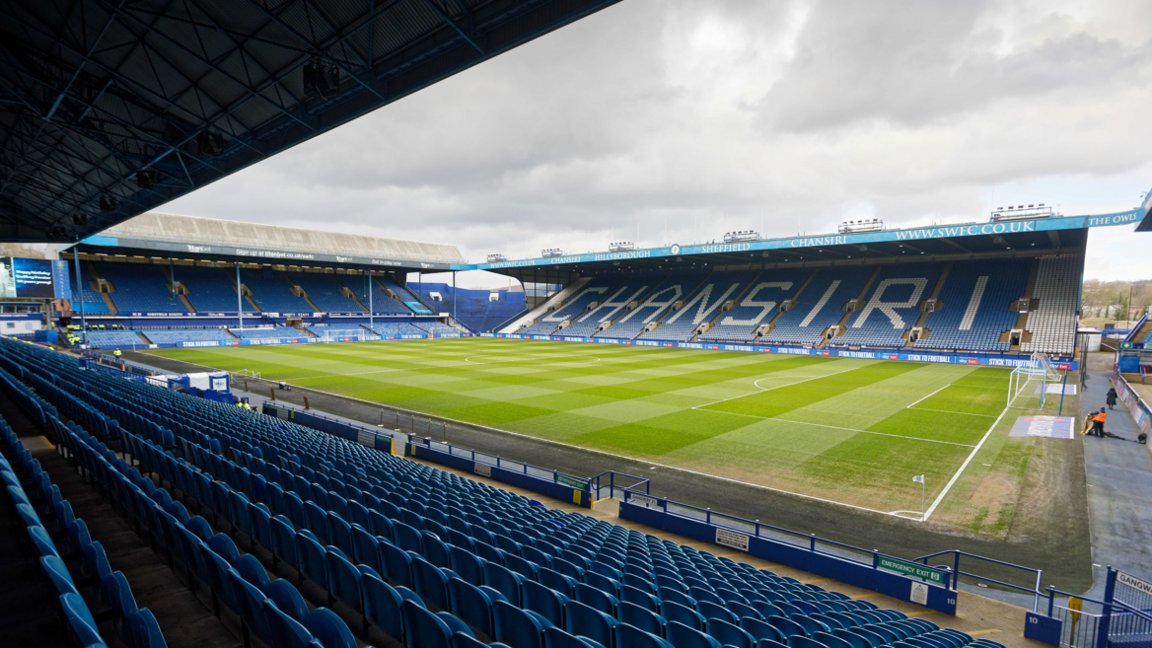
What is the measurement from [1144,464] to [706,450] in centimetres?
1271

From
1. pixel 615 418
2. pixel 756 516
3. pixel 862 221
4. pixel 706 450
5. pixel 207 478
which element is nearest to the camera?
pixel 207 478

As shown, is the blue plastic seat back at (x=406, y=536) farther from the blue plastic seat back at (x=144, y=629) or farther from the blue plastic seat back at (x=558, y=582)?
the blue plastic seat back at (x=144, y=629)

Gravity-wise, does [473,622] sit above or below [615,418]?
above

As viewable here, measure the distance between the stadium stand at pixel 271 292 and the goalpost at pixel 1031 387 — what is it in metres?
68.1

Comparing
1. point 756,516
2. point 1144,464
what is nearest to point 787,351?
point 1144,464

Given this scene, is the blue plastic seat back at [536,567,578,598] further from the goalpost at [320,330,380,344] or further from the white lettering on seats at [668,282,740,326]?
the goalpost at [320,330,380,344]

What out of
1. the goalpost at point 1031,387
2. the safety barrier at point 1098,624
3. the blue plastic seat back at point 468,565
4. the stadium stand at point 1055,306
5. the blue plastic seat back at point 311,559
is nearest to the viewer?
the blue plastic seat back at point 311,559

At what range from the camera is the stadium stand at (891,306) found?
44091 millimetres

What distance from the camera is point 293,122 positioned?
14562mm

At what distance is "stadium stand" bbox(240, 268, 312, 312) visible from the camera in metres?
61.5

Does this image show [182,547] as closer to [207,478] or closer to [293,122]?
[207,478]

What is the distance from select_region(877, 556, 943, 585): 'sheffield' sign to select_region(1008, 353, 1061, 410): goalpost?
20.4 m

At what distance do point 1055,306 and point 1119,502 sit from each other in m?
37.1

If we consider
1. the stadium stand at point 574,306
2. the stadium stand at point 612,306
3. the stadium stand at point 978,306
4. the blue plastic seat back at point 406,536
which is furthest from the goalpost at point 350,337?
the blue plastic seat back at point 406,536
